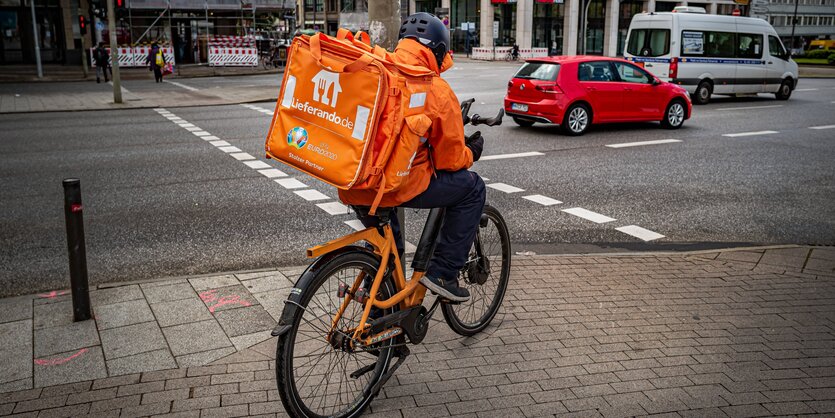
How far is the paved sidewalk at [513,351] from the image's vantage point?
12.1 ft

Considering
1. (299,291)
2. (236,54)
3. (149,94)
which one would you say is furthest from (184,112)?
(236,54)

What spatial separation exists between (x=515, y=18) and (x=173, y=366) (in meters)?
61.4

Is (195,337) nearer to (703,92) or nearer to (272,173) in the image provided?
(272,173)

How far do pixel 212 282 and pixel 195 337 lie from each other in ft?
3.46

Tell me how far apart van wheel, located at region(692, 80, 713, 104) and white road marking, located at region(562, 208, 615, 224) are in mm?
15736

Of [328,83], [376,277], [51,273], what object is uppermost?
[328,83]

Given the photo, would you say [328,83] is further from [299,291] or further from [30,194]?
[30,194]

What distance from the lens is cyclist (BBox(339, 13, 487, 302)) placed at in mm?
3410

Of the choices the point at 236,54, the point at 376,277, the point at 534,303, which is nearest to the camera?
the point at 376,277

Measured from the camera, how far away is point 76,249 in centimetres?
461

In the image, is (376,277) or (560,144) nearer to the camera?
(376,277)

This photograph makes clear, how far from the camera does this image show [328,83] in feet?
10.5

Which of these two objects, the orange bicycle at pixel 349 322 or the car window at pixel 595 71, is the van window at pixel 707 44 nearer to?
the car window at pixel 595 71

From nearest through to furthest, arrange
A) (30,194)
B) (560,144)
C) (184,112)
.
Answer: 1. (30,194)
2. (560,144)
3. (184,112)
